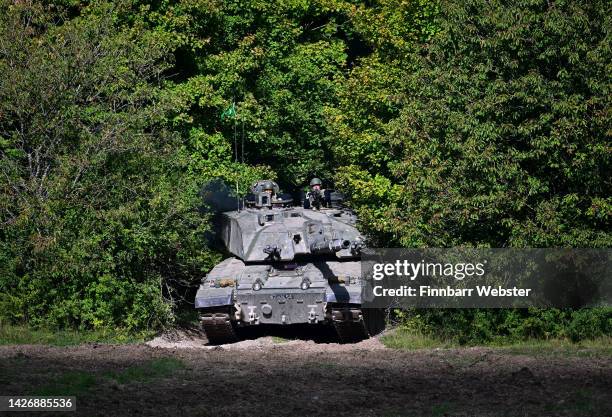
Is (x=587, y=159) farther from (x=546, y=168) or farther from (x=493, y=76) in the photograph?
(x=493, y=76)

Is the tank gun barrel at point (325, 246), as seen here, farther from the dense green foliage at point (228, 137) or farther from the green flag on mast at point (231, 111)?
the green flag on mast at point (231, 111)

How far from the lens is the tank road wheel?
62.6 feet

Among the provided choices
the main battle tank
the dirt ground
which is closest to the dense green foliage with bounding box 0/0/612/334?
the main battle tank

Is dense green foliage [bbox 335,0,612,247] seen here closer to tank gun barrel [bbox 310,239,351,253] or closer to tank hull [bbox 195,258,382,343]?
tank gun barrel [bbox 310,239,351,253]

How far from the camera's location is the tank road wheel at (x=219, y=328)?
19094 mm

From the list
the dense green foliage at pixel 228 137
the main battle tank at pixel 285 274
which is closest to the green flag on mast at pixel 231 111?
the dense green foliage at pixel 228 137

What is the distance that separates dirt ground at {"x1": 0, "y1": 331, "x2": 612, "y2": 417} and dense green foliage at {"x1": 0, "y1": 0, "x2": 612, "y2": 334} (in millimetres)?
2593

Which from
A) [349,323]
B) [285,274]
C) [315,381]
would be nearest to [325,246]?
[285,274]

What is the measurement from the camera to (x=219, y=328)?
63.4ft

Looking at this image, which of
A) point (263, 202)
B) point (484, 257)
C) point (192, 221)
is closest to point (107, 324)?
point (192, 221)

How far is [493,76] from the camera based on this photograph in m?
18.7

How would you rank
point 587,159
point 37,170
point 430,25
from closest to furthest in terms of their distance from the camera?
1. point 587,159
2. point 37,170
3. point 430,25

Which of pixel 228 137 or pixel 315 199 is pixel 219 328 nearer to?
pixel 315 199

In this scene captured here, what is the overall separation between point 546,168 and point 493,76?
6.14ft
